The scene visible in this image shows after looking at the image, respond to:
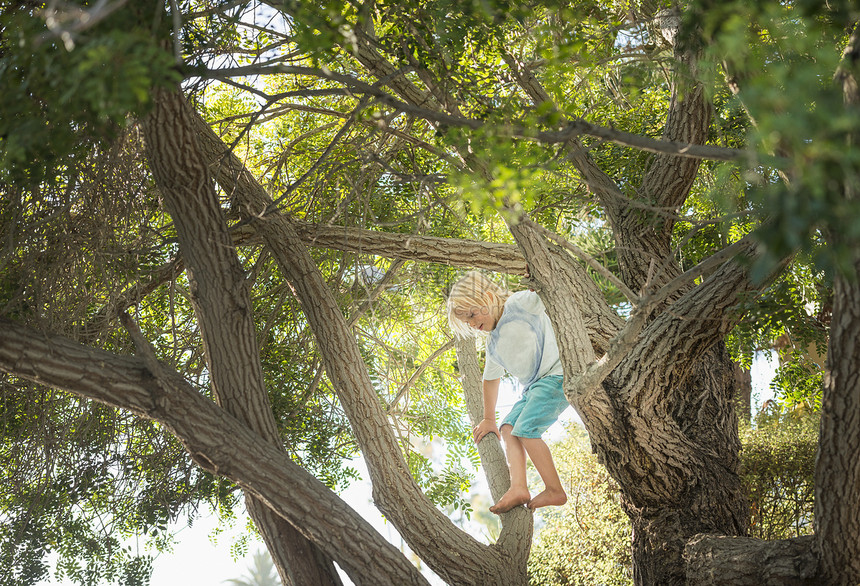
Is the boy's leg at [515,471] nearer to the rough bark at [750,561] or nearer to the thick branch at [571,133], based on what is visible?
the rough bark at [750,561]

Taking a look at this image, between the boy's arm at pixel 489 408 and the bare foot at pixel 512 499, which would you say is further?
the boy's arm at pixel 489 408

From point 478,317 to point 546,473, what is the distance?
32.9 inches

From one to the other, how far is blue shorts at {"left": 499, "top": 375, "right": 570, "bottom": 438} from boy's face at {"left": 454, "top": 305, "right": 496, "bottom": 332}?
1.24 feet

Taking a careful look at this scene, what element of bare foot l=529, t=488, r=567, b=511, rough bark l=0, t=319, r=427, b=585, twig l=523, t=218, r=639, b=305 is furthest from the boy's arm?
twig l=523, t=218, r=639, b=305

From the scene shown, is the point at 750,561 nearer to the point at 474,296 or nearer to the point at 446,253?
the point at 474,296

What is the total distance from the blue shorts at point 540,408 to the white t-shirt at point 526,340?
0.06 metres

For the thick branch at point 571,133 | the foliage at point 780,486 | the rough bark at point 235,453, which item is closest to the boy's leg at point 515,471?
the rough bark at point 235,453

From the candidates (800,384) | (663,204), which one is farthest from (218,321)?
(800,384)

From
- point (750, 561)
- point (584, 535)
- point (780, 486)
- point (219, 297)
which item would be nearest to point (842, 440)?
point (750, 561)

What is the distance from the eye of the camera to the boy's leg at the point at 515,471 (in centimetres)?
378

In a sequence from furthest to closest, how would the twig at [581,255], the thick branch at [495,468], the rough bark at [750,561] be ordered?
the thick branch at [495,468] < the rough bark at [750,561] < the twig at [581,255]

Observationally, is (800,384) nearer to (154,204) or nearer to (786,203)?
(786,203)

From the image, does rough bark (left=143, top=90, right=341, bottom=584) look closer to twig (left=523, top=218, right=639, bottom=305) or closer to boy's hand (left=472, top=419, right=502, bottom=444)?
boy's hand (left=472, top=419, right=502, bottom=444)

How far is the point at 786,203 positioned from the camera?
1.13 meters
